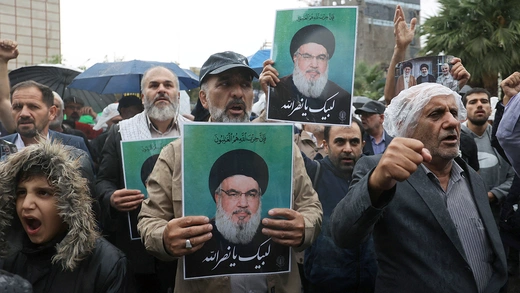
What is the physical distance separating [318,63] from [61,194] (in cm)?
156

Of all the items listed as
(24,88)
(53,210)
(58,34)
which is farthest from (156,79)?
(58,34)

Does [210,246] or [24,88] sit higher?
[24,88]

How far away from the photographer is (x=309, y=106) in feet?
9.91

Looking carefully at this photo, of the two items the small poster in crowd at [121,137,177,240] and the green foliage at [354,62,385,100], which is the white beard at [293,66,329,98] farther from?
the green foliage at [354,62,385,100]

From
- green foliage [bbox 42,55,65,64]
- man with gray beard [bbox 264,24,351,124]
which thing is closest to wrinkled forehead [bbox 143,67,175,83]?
man with gray beard [bbox 264,24,351,124]

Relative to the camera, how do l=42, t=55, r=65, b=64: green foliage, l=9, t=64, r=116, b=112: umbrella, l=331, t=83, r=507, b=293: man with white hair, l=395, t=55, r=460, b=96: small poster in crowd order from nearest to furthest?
1. l=331, t=83, r=507, b=293: man with white hair
2. l=395, t=55, r=460, b=96: small poster in crowd
3. l=9, t=64, r=116, b=112: umbrella
4. l=42, t=55, r=65, b=64: green foliage

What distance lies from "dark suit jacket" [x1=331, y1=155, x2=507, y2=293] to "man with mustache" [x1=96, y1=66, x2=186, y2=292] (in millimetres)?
1521

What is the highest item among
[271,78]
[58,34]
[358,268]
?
[58,34]

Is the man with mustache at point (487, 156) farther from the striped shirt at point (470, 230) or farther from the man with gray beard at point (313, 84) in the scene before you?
the striped shirt at point (470, 230)

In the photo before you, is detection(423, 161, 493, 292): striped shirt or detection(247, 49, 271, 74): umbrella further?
detection(247, 49, 271, 74): umbrella

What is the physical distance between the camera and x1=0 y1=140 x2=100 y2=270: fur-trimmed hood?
2.16 metres

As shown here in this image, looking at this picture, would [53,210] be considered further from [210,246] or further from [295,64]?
[295,64]

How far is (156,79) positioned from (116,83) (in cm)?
286

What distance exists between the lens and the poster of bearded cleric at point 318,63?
3.01m
